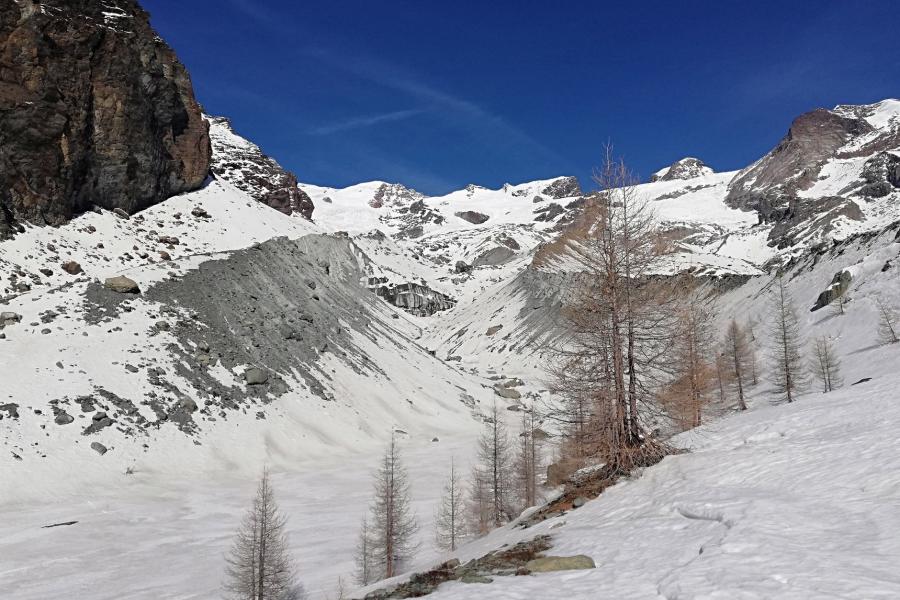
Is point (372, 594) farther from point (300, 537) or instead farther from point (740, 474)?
point (300, 537)

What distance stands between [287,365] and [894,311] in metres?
58.3

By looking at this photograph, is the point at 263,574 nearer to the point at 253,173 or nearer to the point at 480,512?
the point at 480,512

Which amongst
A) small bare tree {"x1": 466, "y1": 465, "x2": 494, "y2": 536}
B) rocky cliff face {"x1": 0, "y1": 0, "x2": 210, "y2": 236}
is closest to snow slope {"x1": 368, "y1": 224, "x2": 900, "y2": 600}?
small bare tree {"x1": 466, "y1": 465, "x2": 494, "y2": 536}

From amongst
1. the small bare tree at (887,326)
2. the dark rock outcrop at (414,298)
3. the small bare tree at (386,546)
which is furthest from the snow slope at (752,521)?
the dark rock outcrop at (414,298)

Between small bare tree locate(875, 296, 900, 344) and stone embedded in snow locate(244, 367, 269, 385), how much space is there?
52662 millimetres

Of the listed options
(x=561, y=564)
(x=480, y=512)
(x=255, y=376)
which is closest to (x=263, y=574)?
(x=480, y=512)

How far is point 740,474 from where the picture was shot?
37.7 ft

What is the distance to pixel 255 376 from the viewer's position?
4903 cm

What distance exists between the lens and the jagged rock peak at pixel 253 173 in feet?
436

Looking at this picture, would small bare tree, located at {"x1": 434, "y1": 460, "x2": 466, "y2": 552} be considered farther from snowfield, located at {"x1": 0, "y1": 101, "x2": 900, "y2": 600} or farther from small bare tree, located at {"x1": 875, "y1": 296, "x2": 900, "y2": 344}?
small bare tree, located at {"x1": 875, "y1": 296, "x2": 900, "y2": 344}

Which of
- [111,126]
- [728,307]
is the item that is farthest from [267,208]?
[728,307]

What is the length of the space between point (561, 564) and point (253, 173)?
141 metres

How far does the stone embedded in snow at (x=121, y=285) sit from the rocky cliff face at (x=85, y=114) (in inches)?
864

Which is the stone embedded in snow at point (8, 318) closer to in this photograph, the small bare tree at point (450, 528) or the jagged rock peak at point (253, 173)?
the small bare tree at point (450, 528)
